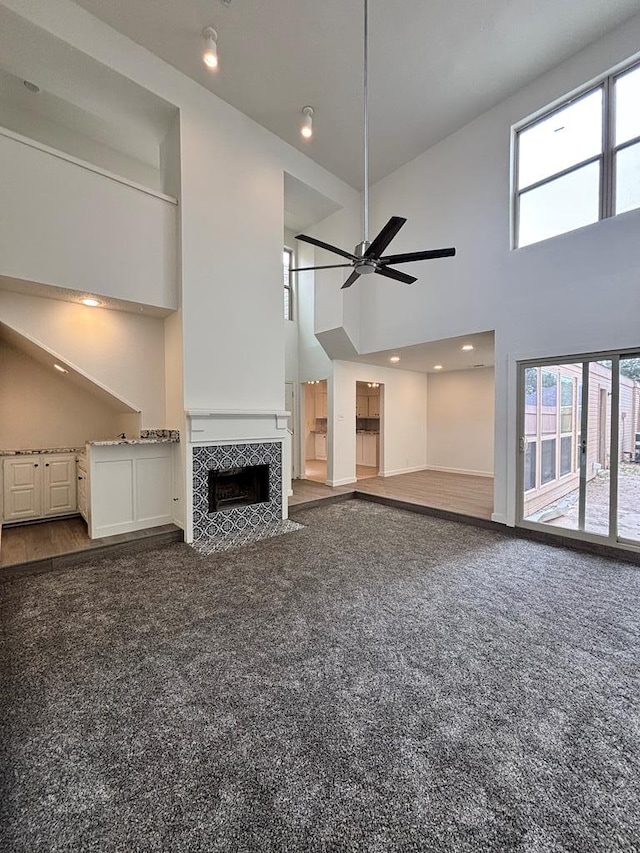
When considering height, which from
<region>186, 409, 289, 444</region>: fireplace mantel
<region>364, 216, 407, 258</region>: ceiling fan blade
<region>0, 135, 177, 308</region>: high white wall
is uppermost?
<region>0, 135, 177, 308</region>: high white wall

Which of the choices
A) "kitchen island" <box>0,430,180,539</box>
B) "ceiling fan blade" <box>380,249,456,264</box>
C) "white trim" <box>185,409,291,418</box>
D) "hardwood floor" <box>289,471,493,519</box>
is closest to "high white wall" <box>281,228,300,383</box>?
"hardwood floor" <box>289,471,493,519</box>

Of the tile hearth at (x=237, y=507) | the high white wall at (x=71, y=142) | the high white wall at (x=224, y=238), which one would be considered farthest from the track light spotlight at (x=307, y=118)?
the tile hearth at (x=237, y=507)

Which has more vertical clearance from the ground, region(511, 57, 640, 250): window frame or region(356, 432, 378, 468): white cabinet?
region(511, 57, 640, 250): window frame

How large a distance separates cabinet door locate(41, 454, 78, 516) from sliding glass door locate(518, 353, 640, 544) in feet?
19.1

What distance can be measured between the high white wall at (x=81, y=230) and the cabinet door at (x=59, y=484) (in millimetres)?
2342

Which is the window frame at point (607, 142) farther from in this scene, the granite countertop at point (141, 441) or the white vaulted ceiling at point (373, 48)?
the granite countertop at point (141, 441)

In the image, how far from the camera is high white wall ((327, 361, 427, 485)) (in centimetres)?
687

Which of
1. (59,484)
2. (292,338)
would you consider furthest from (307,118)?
(59,484)

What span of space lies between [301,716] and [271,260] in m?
4.95

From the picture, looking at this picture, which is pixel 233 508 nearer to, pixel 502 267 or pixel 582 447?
pixel 582 447

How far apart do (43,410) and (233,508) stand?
2.94m

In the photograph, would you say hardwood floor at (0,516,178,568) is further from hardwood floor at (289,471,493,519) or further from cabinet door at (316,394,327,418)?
cabinet door at (316,394,327,418)

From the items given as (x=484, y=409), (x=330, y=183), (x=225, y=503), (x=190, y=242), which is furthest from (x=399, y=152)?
(x=225, y=503)

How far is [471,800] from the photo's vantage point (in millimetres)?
1310
